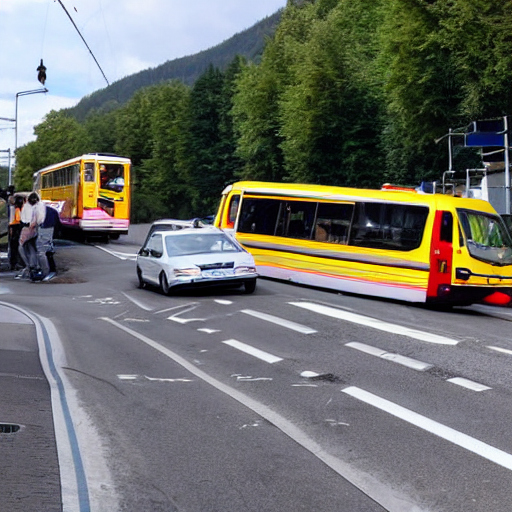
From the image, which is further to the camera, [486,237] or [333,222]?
[333,222]

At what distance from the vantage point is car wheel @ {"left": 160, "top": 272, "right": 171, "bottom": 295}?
2030 cm

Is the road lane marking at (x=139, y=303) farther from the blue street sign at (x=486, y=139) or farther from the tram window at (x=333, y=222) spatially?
the blue street sign at (x=486, y=139)

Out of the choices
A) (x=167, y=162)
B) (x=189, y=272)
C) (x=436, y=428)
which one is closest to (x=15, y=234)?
(x=189, y=272)

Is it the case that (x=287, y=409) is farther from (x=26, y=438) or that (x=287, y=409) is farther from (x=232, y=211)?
(x=232, y=211)

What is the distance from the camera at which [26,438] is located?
6809mm

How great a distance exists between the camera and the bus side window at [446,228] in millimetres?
18719

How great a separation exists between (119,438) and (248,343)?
577 centimetres

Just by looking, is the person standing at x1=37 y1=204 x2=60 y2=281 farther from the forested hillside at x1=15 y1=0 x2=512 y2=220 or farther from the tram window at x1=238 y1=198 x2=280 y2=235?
the forested hillside at x1=15 y1=0 x2=512 y2=220

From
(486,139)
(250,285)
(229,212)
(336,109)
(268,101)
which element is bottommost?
(250,285)

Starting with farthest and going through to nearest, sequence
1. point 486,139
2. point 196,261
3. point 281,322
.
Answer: point 486,139
point 196,261
point 281,322

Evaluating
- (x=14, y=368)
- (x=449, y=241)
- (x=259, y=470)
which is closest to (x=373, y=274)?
(x=449, y=241)

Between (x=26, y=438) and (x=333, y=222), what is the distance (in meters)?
15.4

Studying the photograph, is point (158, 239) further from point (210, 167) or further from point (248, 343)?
point (210, 167)

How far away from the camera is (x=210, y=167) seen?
3920 inches
